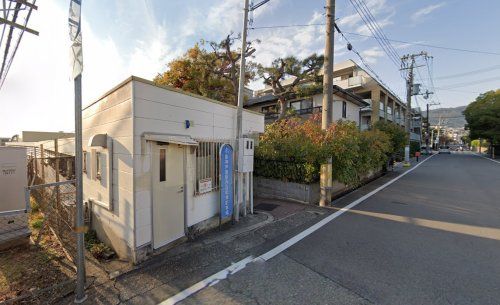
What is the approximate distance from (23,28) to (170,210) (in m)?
5.08

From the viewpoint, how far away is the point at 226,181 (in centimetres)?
567

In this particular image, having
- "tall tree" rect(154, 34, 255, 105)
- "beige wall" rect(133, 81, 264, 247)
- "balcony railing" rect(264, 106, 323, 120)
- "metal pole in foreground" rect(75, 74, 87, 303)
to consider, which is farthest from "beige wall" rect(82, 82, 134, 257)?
"balcony railing" rect(264, 106, 323, 120)

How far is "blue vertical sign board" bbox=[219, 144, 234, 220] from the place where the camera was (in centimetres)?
553

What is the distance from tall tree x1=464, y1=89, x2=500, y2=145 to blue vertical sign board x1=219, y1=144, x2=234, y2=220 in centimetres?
4044

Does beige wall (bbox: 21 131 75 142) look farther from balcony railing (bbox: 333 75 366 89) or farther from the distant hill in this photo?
the distant hill

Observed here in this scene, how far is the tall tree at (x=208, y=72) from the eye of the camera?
1512cm

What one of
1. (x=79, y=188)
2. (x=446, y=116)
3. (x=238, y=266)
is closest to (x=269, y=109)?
(x=238, y=266)

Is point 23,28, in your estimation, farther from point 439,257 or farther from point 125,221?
point 439,257

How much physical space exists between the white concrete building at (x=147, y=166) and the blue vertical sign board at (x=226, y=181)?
0.25 m

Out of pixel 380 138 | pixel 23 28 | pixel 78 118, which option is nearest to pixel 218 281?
pixel 78 118

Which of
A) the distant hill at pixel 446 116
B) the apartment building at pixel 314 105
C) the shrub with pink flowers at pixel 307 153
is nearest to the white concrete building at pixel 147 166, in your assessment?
the shrub with pink flowers at pixel 307 153

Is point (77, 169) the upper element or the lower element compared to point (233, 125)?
lower

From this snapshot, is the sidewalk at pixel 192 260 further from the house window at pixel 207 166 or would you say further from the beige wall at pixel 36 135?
the beige wall at pixel 36 135

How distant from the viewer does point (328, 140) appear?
784 cm
